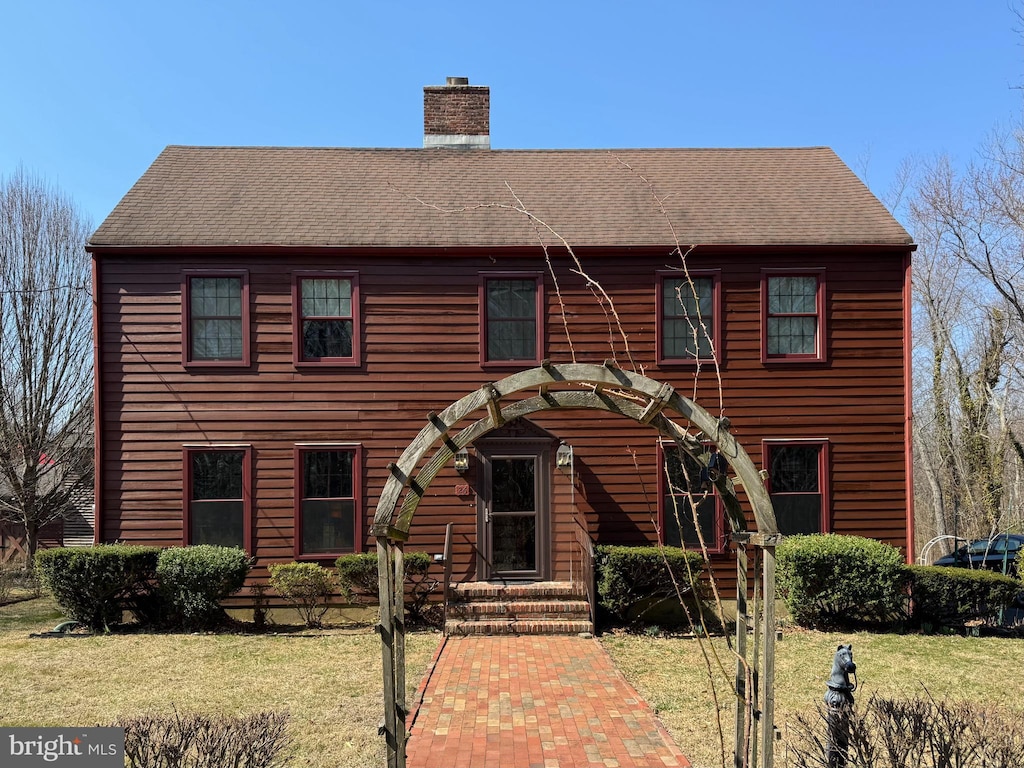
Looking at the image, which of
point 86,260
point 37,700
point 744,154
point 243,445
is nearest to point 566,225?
point 744,154

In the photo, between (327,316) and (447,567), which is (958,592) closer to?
(447,567)

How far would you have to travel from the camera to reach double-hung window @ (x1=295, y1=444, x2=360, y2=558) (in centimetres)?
1172

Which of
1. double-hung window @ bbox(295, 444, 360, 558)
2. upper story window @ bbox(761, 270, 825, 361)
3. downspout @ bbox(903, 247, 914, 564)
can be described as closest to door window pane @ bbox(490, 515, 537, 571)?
double-hung window @ bbox(295, 444, 360, 558)

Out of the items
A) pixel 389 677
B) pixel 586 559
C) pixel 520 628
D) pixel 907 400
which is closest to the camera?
pixel 389 677

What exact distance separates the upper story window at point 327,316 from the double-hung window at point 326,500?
5.03ft

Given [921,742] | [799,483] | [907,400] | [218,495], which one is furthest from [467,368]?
[921,742]

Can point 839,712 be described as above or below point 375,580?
above

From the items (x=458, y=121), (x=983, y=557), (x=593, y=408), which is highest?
(x=458, y=121)

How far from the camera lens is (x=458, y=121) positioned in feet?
49.6

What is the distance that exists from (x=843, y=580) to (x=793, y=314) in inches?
169

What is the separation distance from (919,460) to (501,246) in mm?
26077

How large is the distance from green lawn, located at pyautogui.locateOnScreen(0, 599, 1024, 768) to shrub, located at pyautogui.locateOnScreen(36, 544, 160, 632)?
1.56 ft

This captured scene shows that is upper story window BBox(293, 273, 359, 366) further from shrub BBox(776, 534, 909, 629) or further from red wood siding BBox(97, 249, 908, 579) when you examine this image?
shrub BBox(776, 534, 909, 629)

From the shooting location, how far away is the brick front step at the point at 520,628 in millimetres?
10406
